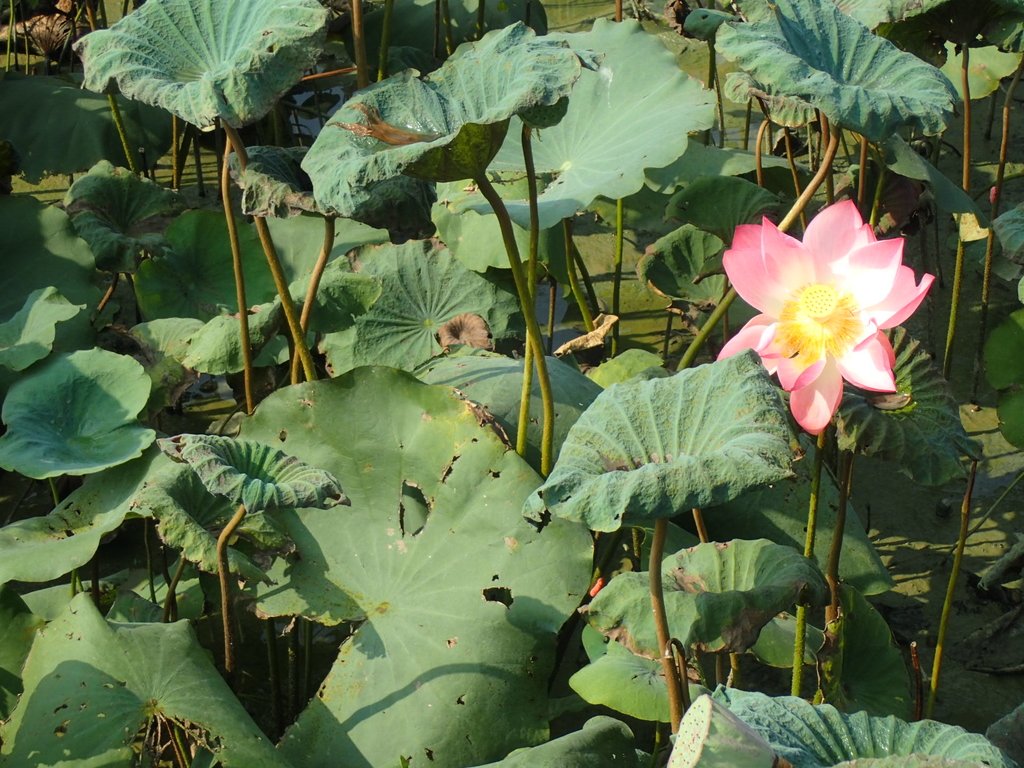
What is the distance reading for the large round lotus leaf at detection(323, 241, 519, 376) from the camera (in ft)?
9.79

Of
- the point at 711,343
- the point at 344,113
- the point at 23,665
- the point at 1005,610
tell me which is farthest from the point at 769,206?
the point at 23,665

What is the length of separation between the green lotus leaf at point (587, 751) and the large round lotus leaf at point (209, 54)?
1068 mm

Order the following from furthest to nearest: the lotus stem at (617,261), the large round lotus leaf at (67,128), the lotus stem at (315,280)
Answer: the large round lotus leaf at (67,128) < the lotus stem at (617,261) < the lotus stem at (315,280)

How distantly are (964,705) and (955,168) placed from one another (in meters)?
2.34

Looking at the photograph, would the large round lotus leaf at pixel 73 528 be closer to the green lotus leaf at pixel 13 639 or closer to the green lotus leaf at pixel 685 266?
the green lotus leaf at pixel 13 639

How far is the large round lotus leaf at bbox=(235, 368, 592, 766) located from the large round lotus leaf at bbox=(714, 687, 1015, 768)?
2.51ft

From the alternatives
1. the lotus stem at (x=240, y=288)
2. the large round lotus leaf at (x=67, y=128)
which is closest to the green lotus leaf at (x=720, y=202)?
the lotus stem at (x=240, y=288)

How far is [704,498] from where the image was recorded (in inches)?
53.9

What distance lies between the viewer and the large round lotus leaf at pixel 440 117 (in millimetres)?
1729

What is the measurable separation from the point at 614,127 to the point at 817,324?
1.33m

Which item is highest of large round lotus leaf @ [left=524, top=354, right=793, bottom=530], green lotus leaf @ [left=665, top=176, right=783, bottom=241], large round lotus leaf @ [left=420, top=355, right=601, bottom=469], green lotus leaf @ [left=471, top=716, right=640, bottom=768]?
large round lotus leaf @ [left=524, top=354, right=793, bottom=530]

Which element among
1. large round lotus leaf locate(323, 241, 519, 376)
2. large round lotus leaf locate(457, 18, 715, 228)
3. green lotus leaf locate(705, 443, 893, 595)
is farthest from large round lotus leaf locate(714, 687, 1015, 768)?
large round lotus leaf locate(323, 241, 519, 376)

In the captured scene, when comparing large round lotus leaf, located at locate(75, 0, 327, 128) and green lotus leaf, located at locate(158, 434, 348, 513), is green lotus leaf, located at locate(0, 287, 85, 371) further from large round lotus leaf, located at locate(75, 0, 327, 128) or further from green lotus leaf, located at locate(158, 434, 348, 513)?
green lotus leaf, located at locate(158, 434, 348, 513)

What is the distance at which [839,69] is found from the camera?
1819 millimetres
